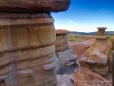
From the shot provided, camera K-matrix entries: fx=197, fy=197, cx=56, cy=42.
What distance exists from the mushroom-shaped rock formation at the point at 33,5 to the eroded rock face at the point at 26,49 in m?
0.09

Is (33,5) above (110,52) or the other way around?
above

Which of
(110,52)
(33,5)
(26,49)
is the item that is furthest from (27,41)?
(110,52)

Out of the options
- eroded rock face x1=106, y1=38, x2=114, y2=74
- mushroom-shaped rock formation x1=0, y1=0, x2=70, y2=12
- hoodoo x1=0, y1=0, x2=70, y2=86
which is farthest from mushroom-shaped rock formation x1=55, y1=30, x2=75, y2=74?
mushroom-shaped rock formation x1=0, y1=0, x2=70, y2=12

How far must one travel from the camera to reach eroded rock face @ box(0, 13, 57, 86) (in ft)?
6.55

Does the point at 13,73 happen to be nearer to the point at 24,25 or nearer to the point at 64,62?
the point at 24,25

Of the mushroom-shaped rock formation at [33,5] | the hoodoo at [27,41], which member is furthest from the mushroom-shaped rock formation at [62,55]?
the mushroom-shaped rock formation at [33,5]

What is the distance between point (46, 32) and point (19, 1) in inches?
21.2

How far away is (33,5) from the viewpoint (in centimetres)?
200

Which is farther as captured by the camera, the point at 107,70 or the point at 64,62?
the point at 107,70

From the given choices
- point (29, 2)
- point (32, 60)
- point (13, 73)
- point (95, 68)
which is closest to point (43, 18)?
point (29, 2)

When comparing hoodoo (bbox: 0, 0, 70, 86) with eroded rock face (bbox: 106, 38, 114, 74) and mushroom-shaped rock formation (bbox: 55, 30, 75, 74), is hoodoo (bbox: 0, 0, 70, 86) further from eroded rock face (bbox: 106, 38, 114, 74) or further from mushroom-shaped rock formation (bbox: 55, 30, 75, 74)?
eroded rock face (bbox: 106, 38, 114, 74)

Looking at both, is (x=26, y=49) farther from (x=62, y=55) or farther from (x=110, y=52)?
(x=110, y=52)

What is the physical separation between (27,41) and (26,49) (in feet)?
0.29

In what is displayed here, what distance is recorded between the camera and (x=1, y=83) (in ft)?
6.69
